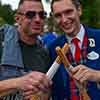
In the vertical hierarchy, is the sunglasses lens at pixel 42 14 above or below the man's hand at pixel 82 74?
above

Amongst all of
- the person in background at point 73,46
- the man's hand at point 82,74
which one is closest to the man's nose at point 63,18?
the person in background at point 73,46

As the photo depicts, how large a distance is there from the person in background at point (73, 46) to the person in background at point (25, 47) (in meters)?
0.20

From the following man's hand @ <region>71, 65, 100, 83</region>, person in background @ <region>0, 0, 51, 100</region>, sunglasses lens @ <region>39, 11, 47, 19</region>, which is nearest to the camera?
man's hand @ <region>71, 65, 100, 83</region>

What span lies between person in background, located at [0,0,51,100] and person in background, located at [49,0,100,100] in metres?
0.20

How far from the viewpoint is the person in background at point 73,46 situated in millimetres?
4711

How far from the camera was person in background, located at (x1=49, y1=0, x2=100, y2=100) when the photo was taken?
15.5 feet

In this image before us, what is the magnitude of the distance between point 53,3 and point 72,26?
0.35 m

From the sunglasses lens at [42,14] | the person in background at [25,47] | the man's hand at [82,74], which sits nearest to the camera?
the man's hand at [82,74]

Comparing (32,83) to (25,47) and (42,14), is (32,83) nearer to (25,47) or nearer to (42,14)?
(25,47)

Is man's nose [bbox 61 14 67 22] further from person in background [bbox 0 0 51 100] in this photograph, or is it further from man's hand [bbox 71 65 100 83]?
man's hand [bbox 71 65 100 83]

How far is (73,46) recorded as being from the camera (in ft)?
15.8

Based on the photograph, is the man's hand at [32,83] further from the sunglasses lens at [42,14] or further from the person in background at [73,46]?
the sunglasses lens at [42,14]

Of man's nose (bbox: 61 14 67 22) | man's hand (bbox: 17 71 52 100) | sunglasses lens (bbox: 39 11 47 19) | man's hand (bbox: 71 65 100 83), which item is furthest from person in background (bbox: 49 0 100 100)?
man's hand (bbox: 17 71 52 100)

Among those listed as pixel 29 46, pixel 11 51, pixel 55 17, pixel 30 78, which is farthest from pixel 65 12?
pixel 30 78
